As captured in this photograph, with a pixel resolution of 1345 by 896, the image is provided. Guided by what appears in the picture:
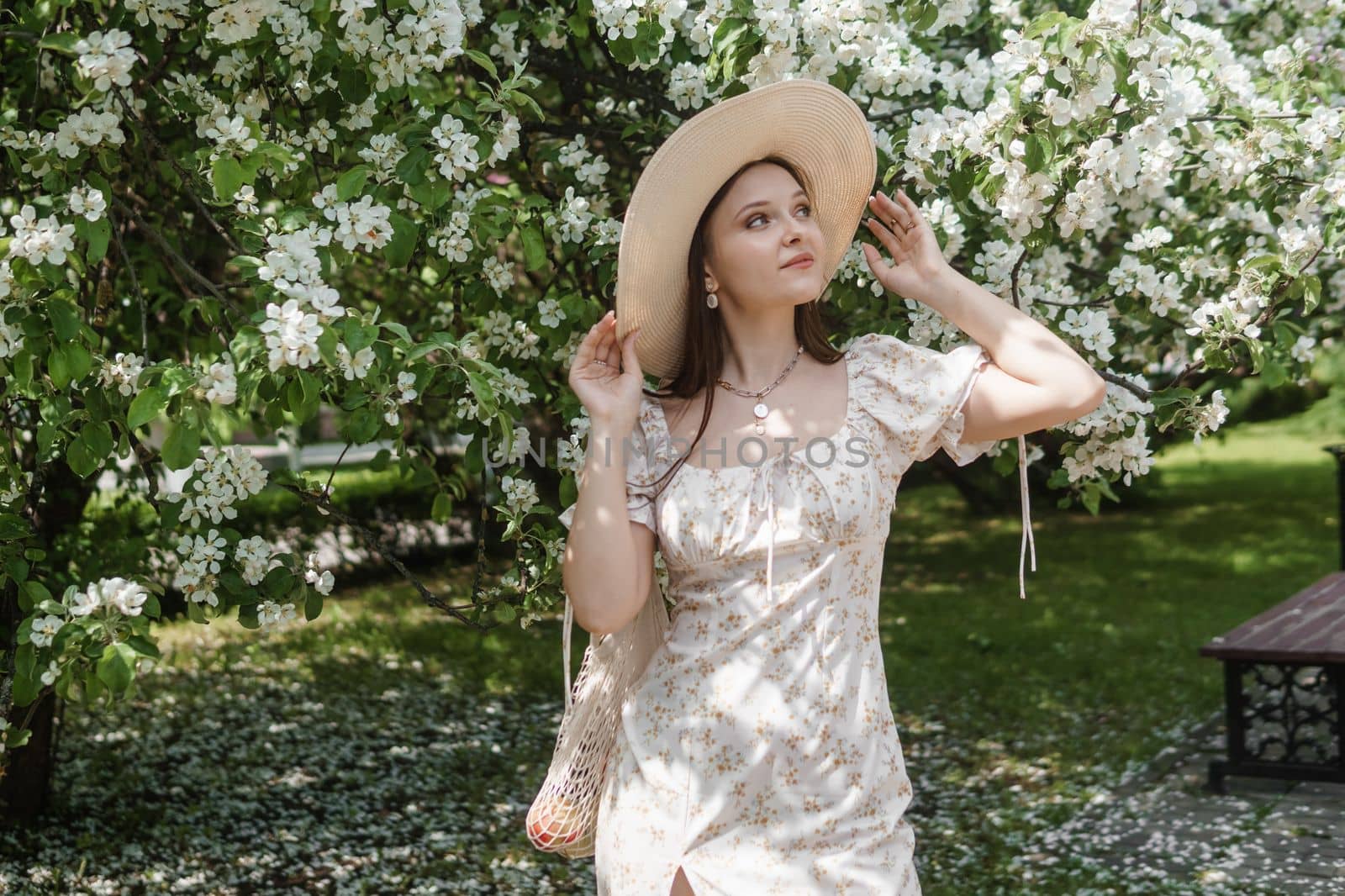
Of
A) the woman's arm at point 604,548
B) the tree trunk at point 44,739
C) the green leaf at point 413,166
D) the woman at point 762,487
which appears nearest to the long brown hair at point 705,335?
the woman at point 762,487

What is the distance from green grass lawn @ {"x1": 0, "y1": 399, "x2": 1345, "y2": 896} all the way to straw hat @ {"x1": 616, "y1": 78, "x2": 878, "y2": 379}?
7.81ft

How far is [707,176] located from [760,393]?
40 cm

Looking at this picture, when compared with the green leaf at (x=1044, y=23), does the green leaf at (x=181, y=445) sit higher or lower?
lower

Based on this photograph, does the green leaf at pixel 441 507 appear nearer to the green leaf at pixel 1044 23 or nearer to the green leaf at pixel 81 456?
the green leaf at pixel 81 456

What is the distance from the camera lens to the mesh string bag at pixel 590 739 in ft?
7.80

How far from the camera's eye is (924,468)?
43.7ft

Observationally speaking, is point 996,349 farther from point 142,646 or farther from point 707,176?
point 142,646

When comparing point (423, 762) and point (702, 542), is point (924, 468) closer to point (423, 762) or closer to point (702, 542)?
point (423, 762)

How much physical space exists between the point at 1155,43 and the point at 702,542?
1236 mm

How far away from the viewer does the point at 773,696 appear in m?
2.14

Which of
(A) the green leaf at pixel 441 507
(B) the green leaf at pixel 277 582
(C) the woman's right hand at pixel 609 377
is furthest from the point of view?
(A) the green leaf at pixel 441 507

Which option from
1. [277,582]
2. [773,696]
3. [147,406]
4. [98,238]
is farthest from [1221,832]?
[98,238]

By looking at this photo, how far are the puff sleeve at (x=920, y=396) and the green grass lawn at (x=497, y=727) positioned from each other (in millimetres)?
2256

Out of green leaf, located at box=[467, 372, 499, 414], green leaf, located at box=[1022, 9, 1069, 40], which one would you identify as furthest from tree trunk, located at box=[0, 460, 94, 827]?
green leaf, located at box=[1022, 9, 1069, 40]
